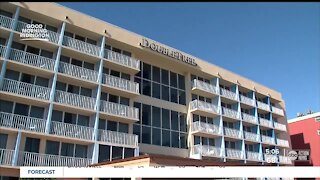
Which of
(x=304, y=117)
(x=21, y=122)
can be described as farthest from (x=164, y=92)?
(x=304, y=117)

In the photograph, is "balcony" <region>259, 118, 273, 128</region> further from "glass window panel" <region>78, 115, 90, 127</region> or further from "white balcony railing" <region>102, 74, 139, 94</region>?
A: "glass window panel" <region>78, 115, 90, 127</region>

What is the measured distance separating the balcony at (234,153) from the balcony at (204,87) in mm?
6175

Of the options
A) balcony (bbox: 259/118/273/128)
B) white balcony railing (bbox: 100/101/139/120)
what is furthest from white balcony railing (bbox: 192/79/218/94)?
balcony (bbox: 259/118/273/128)

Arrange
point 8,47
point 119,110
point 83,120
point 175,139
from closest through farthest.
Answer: point 8,47, point 83,120, point 119,110, point 175,139

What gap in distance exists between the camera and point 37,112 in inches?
918

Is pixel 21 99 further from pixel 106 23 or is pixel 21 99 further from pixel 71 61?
pixel 106 23

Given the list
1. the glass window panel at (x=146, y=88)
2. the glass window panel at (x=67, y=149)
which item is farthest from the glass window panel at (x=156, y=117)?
the glass window panel at (x=67, y=149)

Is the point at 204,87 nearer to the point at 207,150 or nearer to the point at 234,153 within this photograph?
the point at 207,150

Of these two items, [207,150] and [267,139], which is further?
[267,139]

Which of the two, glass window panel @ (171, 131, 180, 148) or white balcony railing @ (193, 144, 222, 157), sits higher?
glass window panel @ (171, 131, 180, 148)

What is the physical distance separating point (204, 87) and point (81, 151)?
15.1 metres

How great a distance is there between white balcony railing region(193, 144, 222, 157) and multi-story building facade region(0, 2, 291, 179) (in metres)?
0.09

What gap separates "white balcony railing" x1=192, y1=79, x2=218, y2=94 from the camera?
3369 cm

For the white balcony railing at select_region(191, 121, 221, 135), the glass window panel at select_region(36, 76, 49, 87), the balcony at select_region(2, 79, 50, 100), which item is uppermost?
the glass window panel at select_region(36, 76, 49, 87)
